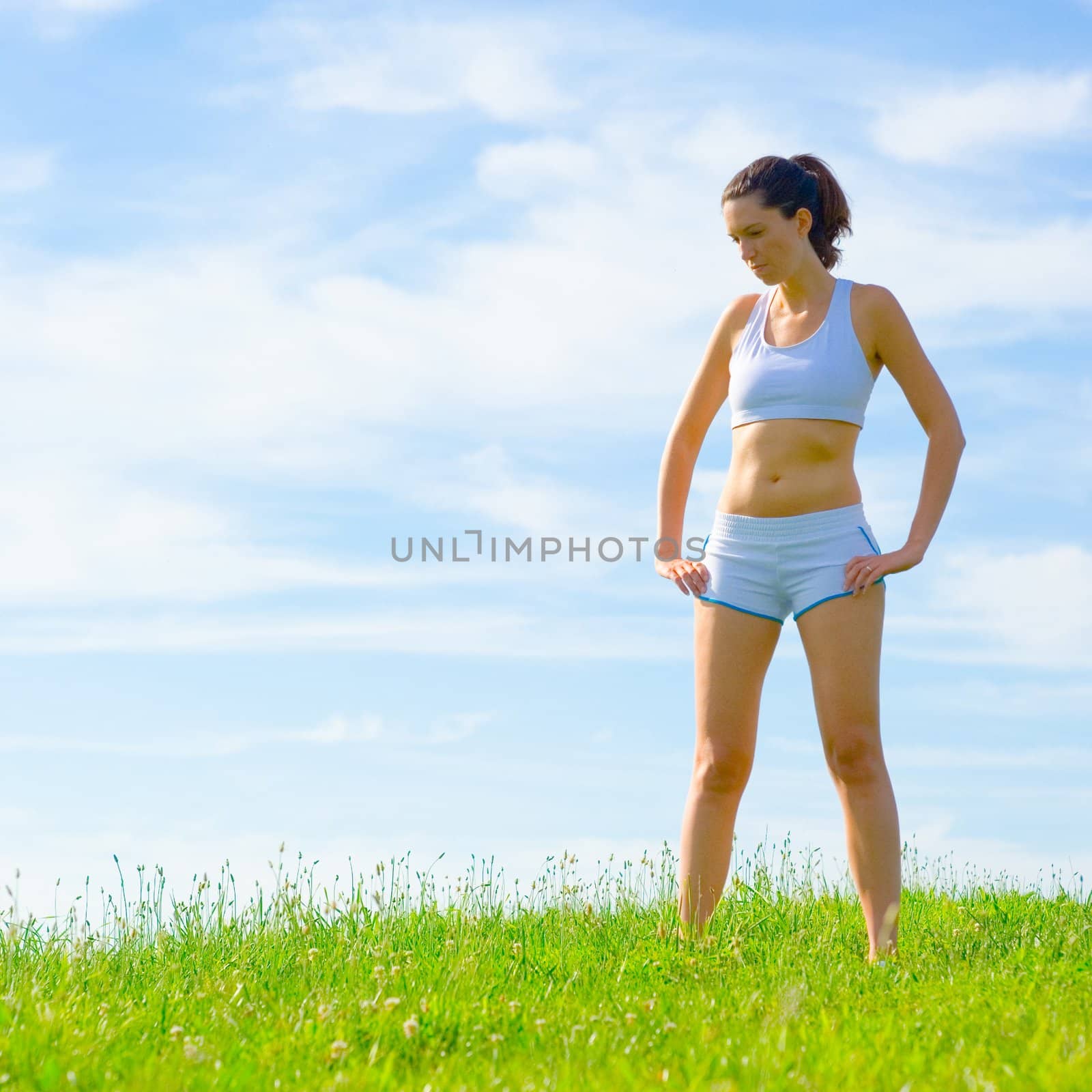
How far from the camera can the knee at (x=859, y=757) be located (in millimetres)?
5586

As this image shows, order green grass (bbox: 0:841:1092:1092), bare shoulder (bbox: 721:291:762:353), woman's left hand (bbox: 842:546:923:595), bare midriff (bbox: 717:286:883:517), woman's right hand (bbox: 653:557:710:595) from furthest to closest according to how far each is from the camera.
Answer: bare shoulder (bbox: 721:291:762:353)
woman's right hand (bbox: 653:557:710:595)
bare midriff (bbox: 717:286:883:517)
woman's left hand (bbox: 842:546:923:595)
green grass (bbox: 0:841:1092:1092)

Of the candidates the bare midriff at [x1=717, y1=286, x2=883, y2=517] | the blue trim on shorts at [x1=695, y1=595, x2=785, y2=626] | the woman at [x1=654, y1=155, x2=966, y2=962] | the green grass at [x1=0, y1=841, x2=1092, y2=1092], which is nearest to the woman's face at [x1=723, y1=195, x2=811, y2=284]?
the woman at [x1=654, y1=155, x2=966, y2=962]

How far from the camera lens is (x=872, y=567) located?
218 inches

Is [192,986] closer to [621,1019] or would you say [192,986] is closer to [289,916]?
[289,916]

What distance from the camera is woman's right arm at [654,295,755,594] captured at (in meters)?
6.39

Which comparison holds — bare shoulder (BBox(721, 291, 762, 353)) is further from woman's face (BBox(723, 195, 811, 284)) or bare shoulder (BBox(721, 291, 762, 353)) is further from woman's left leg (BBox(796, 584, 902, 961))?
woman's left leg (BBox(796, 584, 902, 961))

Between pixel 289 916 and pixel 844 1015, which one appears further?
pixel 289 916

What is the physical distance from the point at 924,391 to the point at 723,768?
2.08 metres

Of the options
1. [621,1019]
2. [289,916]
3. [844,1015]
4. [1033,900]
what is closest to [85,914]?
[289,916]

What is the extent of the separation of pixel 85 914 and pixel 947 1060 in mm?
4569

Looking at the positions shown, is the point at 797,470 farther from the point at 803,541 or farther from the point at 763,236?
the point at 763,236

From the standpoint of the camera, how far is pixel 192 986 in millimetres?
5598

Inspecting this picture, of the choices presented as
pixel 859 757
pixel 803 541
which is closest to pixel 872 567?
pixel 803 541

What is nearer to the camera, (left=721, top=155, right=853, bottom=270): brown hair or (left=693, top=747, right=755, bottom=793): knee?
(left=693, top=747, right=755, bottom=793): knee
